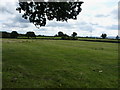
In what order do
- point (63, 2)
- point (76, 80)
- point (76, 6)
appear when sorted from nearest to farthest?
point (76, 80), point (63, 2), point (76, 6)

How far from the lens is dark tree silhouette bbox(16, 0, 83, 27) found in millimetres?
12386

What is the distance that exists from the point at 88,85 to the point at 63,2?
27.1ft

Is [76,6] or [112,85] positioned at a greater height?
[76,6]

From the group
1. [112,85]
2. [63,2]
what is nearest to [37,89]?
[112,85]

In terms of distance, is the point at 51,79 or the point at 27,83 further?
the point at 51,79

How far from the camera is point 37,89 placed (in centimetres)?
524

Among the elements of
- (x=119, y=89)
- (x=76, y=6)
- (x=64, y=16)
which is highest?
(x=76, y=6)

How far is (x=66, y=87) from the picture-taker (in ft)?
17.9

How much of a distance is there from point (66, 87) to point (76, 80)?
1032 millimetres

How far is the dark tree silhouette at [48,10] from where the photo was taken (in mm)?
12386

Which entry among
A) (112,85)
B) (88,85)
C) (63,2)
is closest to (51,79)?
(88,85)

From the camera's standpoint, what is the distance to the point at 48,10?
13.1m

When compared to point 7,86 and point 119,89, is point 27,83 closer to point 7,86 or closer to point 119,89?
point 7,86

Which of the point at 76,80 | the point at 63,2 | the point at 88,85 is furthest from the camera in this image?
the point at 63,2
